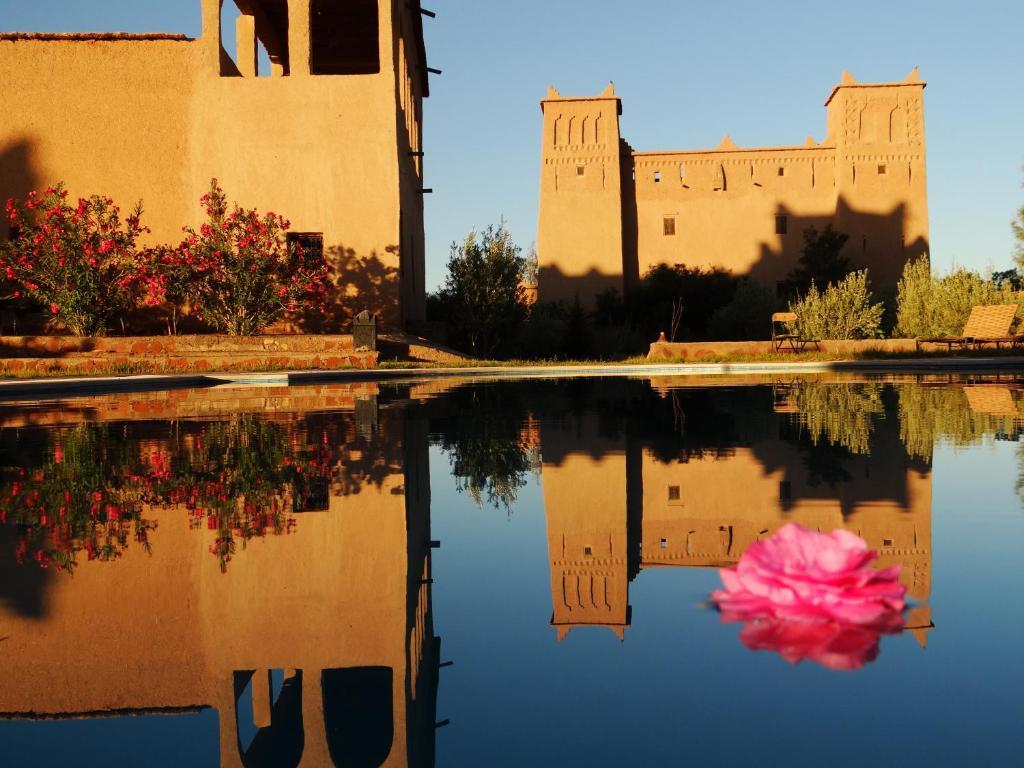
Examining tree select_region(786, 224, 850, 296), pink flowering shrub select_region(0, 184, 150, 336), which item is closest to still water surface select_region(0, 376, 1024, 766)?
pink flowering shrub select_region(0, 184, 150, 336)

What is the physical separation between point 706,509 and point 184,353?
1705 centimetres

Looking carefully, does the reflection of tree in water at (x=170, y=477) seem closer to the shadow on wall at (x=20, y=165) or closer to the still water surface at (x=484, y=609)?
the still water surface at (x=484, y=609)

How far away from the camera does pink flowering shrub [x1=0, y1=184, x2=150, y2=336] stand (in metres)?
20.1

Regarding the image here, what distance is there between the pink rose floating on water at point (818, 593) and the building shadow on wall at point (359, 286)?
20.9 m

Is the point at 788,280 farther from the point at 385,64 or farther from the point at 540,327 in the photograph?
the point at 385,64

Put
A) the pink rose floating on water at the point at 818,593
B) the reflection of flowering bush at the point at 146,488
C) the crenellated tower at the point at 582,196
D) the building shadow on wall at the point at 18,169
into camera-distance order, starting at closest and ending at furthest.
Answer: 1. the pink rose floating on water at the point at 818,593
2. the reflection of flowering bush at the point at 146,488
3. the building shadow on wall at the point at 18,169
4. the crenellated tower at the point at 582,196

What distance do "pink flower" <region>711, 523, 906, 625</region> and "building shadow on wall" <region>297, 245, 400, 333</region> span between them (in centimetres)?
2086

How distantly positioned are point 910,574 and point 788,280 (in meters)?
42.9

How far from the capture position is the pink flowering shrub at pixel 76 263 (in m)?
20.1

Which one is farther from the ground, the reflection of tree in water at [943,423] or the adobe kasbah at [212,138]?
the adobe kasbah at [212,138]

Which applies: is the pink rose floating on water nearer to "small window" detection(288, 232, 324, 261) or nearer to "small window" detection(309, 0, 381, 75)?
"small window" detection(288, 232, 324, 261)

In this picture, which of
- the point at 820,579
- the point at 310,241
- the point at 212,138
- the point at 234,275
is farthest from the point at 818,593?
the point at 212,138

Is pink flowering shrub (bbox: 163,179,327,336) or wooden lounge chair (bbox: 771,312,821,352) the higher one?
pink flowering shrub (bbox: 163,179,327,336)

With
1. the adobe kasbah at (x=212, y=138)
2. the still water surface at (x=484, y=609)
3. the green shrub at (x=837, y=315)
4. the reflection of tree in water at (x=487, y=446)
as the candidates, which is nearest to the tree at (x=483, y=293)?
the adobe kasbah at (x=212, y=138)
